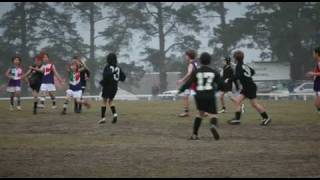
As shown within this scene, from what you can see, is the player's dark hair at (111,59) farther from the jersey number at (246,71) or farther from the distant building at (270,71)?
the distant building at (270,71)

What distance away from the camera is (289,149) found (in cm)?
1144

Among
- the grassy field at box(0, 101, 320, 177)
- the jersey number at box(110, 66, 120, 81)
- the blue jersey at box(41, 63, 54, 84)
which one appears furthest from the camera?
the blue jersey at box(41, 63, 54, 84)

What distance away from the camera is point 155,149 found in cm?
1148

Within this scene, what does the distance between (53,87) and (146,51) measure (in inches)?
1561

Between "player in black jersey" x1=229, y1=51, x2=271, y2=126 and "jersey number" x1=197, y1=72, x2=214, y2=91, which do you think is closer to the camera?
"jersey number" x1=197, y1=72, x2=214, y2=91

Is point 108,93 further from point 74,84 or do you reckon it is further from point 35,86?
point 35,86

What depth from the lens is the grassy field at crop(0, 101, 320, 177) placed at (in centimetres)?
903

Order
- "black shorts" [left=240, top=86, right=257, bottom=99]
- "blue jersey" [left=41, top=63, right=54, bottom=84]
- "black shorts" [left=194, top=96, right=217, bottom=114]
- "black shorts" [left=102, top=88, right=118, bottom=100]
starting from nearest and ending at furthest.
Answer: "black shorts" [left=194, top=96, right=217, bottom=114]
"black shorts" [left=240, top=86, right=257, bottom=99]
"black shorts" [left=102, top=88, right=118, bottom=100]
"blue jersey" [left=41, top=63, right=54, bottom=84]

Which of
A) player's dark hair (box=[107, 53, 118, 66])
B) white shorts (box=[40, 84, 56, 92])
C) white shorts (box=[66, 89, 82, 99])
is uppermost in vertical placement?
player's dark hair (box=[107, 53, 118, 66])

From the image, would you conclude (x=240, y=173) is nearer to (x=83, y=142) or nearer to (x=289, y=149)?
(x=289, y=149)

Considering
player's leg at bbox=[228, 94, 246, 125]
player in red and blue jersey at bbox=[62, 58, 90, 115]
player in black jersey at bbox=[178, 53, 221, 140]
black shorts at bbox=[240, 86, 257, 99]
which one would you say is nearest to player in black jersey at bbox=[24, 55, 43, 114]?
player in red and blue jersey at bbox=[62, 58, 90, 115]

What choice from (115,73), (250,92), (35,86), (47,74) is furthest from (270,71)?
Result: (115,73)

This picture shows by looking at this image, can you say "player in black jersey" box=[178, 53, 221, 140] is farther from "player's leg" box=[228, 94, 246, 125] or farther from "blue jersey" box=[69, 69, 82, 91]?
"blue jersey" box=[69, 69, 82, 91]

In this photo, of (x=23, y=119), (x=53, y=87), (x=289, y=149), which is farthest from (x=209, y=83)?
(x=53, y=87)
